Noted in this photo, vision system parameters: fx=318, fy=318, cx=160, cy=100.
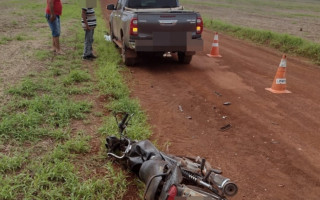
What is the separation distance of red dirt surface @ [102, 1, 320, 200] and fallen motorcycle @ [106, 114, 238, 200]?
0.75 m

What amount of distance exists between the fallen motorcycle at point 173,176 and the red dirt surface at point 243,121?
0.75 metres

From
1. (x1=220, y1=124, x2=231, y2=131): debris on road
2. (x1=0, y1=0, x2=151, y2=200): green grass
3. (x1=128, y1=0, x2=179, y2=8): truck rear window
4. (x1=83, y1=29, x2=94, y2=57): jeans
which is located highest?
(x1=128, y1=0, x2=179, y2=8): truck rear window

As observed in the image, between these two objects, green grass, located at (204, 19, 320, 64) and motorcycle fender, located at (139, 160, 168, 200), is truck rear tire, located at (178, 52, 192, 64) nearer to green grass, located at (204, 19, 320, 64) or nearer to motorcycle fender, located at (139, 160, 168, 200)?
green grass, located at (204, 19, 320, 64)

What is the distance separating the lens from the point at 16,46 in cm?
978

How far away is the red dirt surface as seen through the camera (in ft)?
12.0

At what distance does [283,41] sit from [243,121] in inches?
338

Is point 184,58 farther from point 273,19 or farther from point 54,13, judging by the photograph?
point 273,19

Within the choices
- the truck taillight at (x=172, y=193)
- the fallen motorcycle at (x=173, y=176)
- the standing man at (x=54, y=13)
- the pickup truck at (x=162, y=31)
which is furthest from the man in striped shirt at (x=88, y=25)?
the truck taillight at (x=172, y=193)

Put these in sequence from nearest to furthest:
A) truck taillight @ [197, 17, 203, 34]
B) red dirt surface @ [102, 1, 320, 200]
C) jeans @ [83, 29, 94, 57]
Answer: red dirt surface @ [102, 1, 320, 200], truck taillight @ [197, 17, 203, 34], jeans @ [83, 29, 94, 57]

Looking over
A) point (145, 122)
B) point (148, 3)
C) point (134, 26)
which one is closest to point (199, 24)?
point (134, 26)

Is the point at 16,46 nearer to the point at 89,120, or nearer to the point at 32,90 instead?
the point at 32,90

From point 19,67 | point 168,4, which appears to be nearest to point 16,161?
point 19,67

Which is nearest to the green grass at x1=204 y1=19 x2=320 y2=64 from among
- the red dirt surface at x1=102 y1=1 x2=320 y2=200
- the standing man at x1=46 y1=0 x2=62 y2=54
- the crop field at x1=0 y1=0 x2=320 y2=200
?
the crop field at x1=0 y1=0 x2=320 y2=200

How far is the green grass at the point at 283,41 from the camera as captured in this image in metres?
11.0
